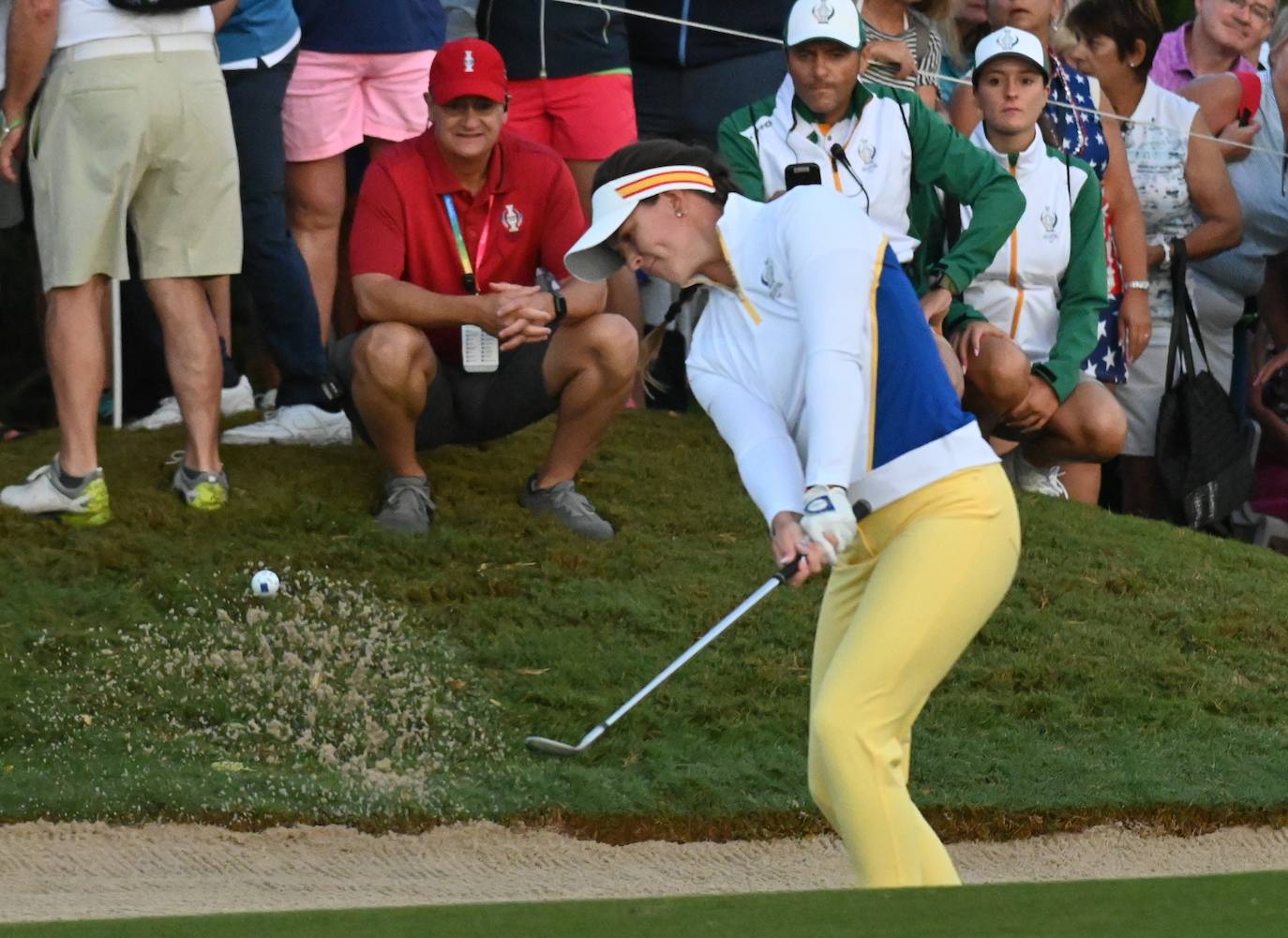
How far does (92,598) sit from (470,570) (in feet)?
3.90

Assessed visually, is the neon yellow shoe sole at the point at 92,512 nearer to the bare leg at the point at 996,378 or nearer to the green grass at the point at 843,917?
the bare leg at the point at 996,378

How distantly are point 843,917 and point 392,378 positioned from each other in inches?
148

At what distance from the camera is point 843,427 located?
13.1 ft

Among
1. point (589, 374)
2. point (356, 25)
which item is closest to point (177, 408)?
point (356, 25)

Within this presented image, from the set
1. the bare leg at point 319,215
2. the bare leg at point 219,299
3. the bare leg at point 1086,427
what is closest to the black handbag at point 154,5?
the bare leg at point 319,215

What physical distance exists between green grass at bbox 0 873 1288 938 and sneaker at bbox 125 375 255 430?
15.1ft

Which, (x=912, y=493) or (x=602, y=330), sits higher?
(x=912, y=493)

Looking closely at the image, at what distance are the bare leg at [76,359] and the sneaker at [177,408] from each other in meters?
1.08

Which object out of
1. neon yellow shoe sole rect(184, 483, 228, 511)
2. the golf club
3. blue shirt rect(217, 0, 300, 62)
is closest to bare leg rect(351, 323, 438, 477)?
neon yellow shoe sole rect(184, 483, 228, 511)

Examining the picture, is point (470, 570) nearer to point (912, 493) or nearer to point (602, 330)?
point (602, 330)

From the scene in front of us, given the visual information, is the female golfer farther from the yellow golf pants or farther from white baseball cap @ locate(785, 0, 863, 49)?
white baseball cap @ locate(785, 0, 863, 49)

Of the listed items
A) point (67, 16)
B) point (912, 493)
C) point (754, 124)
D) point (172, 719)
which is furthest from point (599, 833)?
point (67, 16)

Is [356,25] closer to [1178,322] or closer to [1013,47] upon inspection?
[1013,47]

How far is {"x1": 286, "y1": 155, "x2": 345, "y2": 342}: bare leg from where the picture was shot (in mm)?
7504
